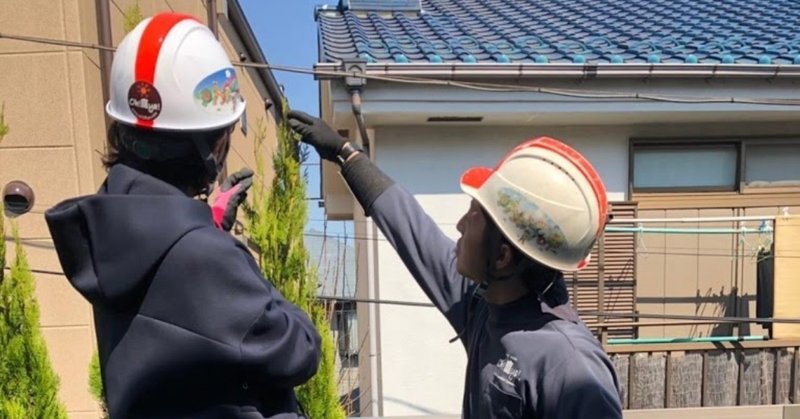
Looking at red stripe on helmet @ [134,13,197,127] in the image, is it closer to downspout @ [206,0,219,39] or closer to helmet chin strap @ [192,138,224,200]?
helmet chin strap @ [192,138,224,200]

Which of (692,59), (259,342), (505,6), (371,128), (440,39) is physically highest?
(505,6)

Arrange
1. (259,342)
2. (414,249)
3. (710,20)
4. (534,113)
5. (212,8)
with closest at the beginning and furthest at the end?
(259,342)
(414,249)
(534,113)
(710,20)
(212,8)

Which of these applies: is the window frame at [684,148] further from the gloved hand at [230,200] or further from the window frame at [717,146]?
the gloved hand at [230,200]

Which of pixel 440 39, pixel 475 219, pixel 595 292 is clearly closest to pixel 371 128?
pixel 440 39

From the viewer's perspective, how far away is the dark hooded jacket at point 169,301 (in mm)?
1088

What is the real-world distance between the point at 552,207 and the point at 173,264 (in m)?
0.85

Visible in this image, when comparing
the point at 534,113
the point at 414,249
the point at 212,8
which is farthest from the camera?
the point at 212,8

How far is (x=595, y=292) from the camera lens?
4320mm

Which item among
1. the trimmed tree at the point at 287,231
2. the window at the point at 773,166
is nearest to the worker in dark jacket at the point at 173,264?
the trimmed tree at the point at 287,231

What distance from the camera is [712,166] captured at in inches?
175

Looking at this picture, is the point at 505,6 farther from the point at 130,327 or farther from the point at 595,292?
the point at 130,327

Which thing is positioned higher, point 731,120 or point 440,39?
point 440,39

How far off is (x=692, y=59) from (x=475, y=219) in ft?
11.1

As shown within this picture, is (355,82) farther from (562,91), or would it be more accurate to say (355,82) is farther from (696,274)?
(696,274)
